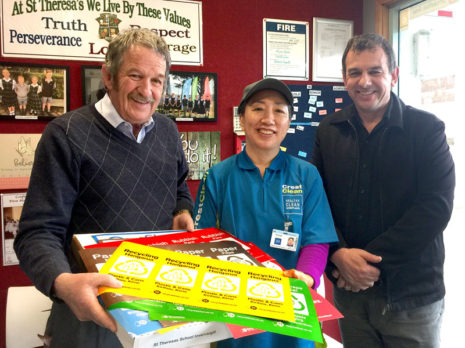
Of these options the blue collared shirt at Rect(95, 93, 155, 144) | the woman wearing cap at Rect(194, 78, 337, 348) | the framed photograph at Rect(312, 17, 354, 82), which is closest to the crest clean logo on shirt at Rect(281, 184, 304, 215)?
the woman wearing cap at Rect(194, 78, 337, 348)

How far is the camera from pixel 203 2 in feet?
8.69

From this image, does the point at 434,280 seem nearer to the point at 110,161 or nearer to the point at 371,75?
the point at 371,75

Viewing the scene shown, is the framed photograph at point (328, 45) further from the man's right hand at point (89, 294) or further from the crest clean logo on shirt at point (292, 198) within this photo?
the man's right hand at point (89, 294)

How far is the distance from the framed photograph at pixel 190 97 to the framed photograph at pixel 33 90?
2.07 ft

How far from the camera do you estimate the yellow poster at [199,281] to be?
76 cm

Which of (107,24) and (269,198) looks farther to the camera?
(107,24)

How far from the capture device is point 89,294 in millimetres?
786

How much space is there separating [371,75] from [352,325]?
41.3 inches

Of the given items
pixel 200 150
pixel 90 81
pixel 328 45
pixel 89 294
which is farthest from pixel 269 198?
pixel 328 45

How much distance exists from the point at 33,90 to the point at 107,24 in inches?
24.4

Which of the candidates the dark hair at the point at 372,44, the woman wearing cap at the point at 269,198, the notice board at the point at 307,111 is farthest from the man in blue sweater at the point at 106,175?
the notice board at the point at 307,111

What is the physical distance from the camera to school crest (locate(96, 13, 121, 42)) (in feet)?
7.99

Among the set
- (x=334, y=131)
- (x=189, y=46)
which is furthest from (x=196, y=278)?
(x=189, y=46)

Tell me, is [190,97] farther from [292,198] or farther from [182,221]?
[292,198]
